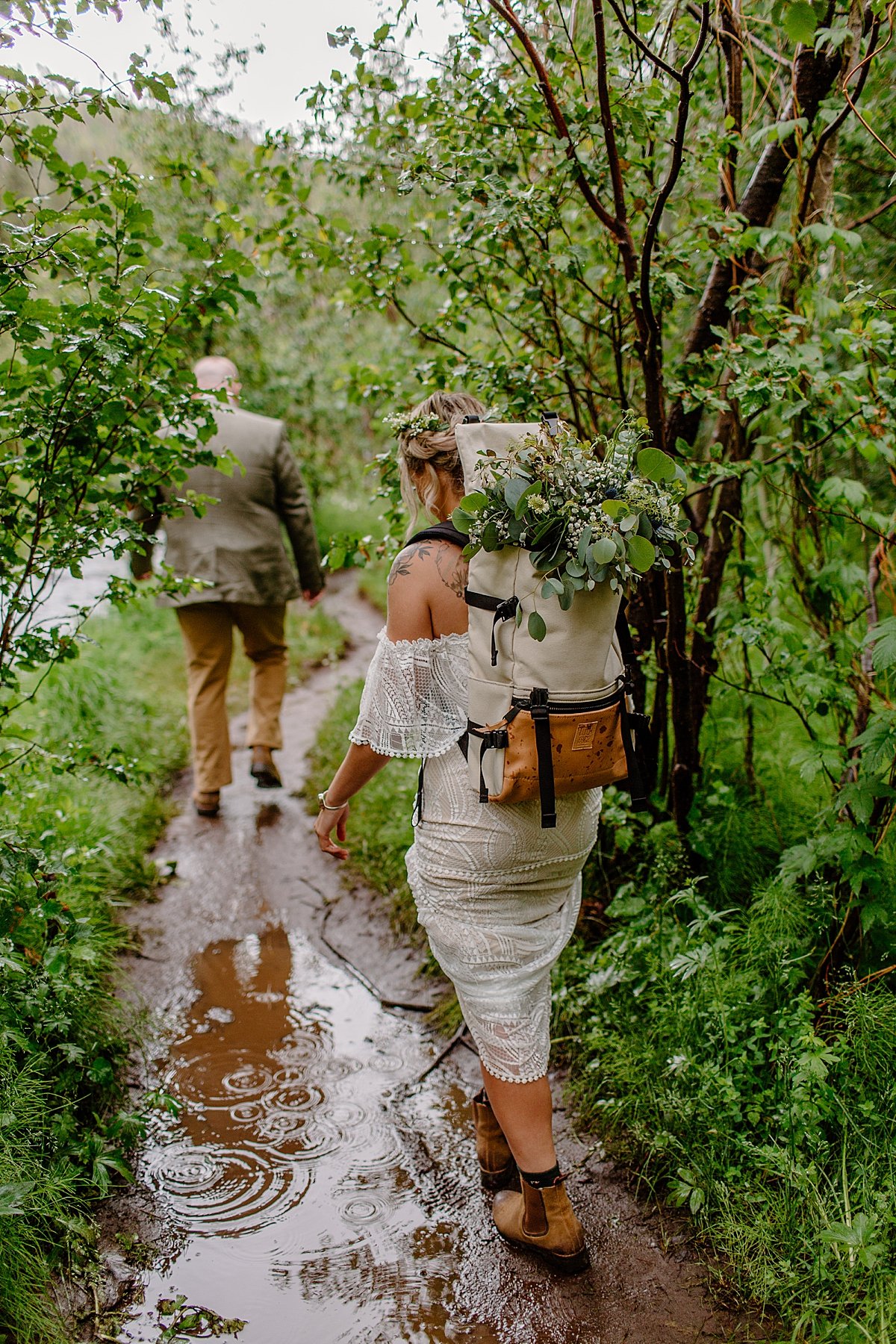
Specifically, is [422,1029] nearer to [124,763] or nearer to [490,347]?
[124,763]

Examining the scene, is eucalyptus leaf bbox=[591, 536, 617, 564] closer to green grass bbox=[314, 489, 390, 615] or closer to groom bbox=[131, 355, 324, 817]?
groom bbox=[131, 355, 324, 817]

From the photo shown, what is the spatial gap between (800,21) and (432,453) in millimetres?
1170

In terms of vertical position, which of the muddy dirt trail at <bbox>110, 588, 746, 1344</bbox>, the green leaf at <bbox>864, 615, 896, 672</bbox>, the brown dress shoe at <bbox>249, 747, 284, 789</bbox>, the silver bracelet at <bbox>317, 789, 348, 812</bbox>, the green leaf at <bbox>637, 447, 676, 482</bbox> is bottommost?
the muddy dirt trail at <bbox>110, 588, 746, 1344</bbox>

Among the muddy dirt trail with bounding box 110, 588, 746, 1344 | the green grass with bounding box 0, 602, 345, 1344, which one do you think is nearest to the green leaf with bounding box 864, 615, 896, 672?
the muddy dirt trail with bounding box 110, 588, 746, 1344

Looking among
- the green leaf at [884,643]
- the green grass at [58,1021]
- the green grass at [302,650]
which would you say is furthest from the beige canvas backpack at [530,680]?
the green grass at [302,650]

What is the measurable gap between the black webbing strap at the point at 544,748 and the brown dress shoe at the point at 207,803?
3.39 meters

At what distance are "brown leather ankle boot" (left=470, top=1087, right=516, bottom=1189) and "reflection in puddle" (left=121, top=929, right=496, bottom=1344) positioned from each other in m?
0.15

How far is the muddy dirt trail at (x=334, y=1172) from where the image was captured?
6.75ft

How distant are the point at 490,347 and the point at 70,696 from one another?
12.5ft

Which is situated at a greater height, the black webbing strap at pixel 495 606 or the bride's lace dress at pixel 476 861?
the black webbing strap at pixel 495 606

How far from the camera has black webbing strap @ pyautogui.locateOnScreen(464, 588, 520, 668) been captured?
1.84m

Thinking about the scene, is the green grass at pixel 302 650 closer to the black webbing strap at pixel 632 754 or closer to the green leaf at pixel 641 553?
the black webbing strap at pixel 632 754

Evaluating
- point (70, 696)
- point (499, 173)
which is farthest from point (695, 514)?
point (70, 696)

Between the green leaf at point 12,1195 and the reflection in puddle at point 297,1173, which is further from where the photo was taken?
the reflection in puddle at point 297,1173
